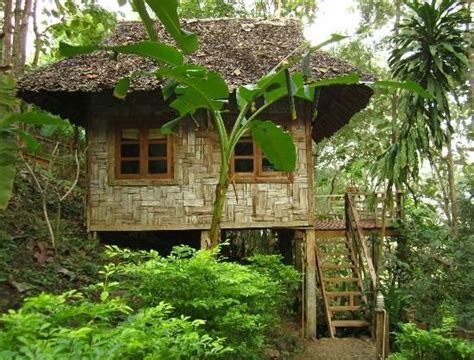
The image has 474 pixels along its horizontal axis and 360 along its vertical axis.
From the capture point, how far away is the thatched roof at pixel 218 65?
327 inches

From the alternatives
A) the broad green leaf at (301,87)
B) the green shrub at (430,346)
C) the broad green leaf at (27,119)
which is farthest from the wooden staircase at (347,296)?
the broad green leaf at (27,119)

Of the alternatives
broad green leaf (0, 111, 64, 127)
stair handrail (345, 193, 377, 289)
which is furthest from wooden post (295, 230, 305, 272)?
broad green leaf (0, 111, 64, 127)

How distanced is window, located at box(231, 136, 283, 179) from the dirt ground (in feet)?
9.57

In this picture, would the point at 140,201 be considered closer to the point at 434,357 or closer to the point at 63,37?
the point at 434,357

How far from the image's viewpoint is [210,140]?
30.2 feet

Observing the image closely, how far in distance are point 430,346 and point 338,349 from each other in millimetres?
2355

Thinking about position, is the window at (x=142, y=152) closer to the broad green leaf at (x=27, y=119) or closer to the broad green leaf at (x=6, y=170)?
the broad green leaf at (x=6, y=170)

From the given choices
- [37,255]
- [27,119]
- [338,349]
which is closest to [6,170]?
[27,119]

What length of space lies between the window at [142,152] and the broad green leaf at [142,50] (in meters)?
4.64

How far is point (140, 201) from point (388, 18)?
38.3 ft

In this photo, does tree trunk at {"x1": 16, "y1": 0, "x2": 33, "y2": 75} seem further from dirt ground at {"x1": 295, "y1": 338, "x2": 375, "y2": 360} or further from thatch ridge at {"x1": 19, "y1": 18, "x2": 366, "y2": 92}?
dirt ground at {"x1": 295, "y1": 338, "x2": 375, "y2": 360}

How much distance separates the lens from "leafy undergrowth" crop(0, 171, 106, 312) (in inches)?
263

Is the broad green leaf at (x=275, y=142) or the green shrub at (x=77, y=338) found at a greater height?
the broad green leaf at (x=275, y=142)

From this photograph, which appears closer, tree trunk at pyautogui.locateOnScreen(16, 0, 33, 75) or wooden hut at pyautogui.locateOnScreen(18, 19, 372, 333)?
wooden hut at pyautogui.locateOnScreen(18, 19, 372, 333)
